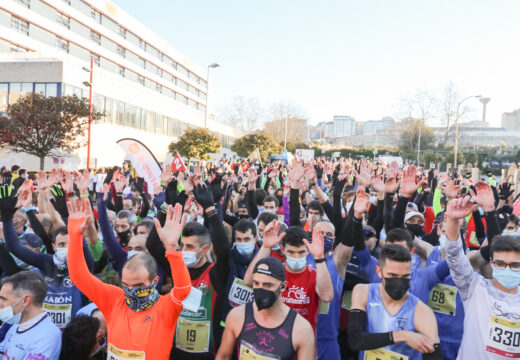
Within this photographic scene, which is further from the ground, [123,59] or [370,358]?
[123,59]

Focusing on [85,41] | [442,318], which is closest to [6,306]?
[442,318]

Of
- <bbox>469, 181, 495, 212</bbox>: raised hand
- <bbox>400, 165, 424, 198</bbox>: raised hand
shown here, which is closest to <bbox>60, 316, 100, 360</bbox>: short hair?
<bbox>400, 165, 424, 198</bbox>: raised hand

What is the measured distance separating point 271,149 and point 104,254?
123ft

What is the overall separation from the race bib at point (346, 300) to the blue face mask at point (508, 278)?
1.66 metres

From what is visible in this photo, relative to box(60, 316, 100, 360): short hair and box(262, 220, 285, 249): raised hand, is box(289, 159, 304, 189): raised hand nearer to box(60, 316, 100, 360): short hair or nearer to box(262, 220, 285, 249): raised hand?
box(262, 220, 285, 249): raised hand

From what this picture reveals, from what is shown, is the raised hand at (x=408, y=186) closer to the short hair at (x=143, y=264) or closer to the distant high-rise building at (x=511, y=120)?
the short hair at (x=143, y=264)

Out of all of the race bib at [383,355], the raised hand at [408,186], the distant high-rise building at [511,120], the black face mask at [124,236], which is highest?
the distant high-rise building at [511,120]

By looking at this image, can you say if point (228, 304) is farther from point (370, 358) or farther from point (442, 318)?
point (442, 318)

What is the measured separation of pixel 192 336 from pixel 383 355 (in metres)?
1.61

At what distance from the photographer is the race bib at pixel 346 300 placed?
439 cm

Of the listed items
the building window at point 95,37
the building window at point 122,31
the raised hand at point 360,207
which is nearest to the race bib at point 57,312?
the raised hand at point 360,207

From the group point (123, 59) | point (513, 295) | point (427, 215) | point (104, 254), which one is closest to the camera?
point (513, 295)

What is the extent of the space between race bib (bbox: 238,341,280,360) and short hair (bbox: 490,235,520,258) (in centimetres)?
196

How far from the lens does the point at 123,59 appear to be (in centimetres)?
4706
